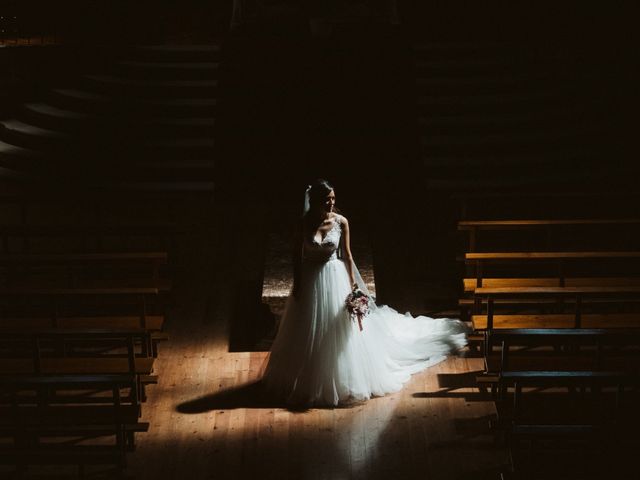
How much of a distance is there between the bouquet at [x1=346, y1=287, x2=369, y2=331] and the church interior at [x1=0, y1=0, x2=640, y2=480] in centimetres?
67

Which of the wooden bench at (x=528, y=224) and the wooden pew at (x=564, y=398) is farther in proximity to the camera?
the wooden bench at (x=528, y=224)

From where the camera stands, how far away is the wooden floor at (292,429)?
5789mm

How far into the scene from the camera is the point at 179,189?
431 inches

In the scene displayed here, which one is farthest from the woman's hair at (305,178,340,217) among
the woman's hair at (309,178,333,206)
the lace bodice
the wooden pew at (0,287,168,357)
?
the wooden pew at (0,287,168,357)

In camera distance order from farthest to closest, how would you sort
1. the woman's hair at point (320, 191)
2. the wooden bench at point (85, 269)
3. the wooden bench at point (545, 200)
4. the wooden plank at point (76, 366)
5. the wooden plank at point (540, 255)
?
the wooden bench at point (545, 200) → the wooden bench at point (85, 269) → the wooden plank at point (540, 255) → the woman's hair at point (320, 191) → the wooden plank at point (76, 366)

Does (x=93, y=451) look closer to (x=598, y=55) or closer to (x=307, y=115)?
(x=307, y=115)

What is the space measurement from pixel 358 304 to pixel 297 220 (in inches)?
71.1

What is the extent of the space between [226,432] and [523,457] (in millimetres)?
1980

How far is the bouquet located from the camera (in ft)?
21.4

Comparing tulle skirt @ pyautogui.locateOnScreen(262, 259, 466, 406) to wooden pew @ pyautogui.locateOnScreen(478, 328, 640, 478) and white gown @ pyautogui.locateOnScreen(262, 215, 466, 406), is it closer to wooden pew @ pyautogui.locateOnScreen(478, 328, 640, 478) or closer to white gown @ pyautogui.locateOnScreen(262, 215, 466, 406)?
white gown @ pyautogui.locateOnScreen(262, 215, 466, 406)

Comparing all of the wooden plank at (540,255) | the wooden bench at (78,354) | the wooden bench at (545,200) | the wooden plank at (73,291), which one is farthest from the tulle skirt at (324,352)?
the wooden bench at (545,200)

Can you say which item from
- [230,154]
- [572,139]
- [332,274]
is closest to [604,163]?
[572,139]

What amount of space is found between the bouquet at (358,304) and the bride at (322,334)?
8 centimetres

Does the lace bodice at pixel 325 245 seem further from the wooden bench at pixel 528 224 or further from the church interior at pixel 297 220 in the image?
the wooden bench at pixel 528 224
